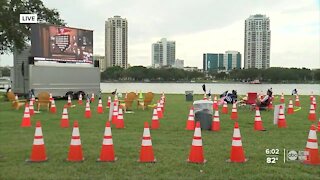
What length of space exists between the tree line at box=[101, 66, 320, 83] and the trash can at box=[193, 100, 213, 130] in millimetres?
70501

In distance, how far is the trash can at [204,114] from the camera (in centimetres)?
1372

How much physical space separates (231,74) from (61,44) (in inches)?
2559

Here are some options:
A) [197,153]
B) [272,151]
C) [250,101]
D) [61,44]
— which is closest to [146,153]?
[197,153]

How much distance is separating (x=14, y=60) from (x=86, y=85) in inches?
218

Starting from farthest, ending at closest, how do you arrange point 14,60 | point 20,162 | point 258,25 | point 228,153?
1. point 258,25
2. point 14,60
3. point 228,153
4. point 20,162

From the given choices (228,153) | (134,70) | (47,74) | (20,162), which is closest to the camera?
(20,162)

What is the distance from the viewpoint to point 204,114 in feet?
44.9

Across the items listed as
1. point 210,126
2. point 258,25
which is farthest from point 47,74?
point 258,25

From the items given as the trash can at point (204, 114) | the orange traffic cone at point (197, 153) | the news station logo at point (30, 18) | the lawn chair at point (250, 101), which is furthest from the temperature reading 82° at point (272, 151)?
the news station logo at point (30, 18)

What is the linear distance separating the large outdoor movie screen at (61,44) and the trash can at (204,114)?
19.5 m

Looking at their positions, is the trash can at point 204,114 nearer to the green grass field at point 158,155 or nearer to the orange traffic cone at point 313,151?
the green grass field at point 158,155

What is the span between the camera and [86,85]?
3441 centimetres

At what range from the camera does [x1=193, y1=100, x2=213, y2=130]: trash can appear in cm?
1372

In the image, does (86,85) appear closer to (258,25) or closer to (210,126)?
(210,126)
